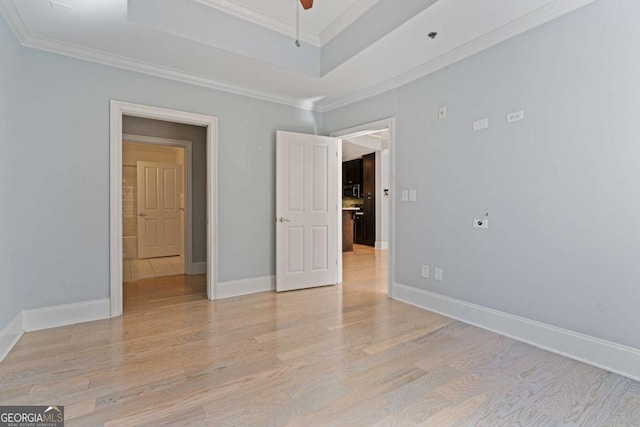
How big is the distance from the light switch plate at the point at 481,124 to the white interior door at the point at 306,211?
6.45 feet

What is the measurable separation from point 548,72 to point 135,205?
764 centimetres

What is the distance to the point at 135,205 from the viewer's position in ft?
22.8

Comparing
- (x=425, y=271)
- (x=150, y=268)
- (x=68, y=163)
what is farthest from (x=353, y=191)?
(x=68, y=163)

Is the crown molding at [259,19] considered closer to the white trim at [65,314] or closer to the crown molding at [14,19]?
the crown molding at [14,19]

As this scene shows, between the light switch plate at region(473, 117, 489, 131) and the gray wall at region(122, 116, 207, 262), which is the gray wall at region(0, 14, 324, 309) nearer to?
the gray wall at region(122, 116, 207, 262)

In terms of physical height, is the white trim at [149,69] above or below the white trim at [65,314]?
above

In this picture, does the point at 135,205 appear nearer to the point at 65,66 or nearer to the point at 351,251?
the point at 65,66

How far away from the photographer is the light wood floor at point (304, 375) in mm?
1622

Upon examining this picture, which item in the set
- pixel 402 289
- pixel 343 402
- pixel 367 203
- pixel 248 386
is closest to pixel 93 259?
pixel 248 386

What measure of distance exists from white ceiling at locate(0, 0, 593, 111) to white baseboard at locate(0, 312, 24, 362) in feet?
7.78

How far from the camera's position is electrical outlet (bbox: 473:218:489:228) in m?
2.75

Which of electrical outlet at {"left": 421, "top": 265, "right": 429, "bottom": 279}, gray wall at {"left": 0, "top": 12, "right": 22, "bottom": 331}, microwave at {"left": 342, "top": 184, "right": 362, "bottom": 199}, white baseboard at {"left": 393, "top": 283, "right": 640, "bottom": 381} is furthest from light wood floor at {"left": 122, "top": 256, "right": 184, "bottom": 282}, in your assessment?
microwave at {"left": 342, "top": 184, "right": 362, "bottom": 199}

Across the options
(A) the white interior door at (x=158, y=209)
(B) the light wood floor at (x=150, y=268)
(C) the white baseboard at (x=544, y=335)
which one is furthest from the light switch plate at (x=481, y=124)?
(A) the white interior door at (x=158, y=209)

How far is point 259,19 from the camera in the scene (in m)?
2.95
